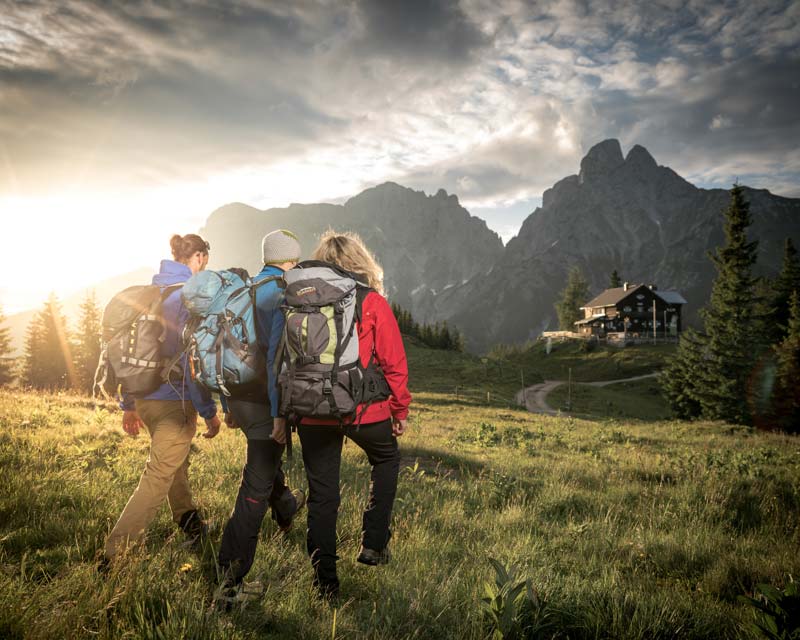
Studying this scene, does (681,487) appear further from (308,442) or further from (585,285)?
(585,285)

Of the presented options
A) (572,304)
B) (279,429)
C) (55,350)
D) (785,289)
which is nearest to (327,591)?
(279,429)

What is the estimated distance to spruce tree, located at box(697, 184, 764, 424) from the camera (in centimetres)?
2850

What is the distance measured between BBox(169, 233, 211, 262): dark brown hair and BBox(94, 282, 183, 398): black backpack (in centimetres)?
63

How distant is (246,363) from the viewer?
11.1ft

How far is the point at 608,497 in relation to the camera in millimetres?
6250

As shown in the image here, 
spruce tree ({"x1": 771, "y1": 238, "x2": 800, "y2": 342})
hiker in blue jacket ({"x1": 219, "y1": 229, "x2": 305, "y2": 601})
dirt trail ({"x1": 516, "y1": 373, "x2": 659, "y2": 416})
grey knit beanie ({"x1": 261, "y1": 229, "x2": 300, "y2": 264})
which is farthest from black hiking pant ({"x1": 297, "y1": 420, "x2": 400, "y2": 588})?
spruce tree ({"x1": 771, "y1": 238, "x2": 800, "y2": 342})

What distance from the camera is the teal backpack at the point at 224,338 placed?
3.38 metres

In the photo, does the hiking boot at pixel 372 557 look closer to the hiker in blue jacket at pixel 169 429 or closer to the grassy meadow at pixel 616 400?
the hiker in blue jacket at pixel 169 429

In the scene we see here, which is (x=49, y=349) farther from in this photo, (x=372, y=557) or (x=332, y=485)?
(x=372, y=557)

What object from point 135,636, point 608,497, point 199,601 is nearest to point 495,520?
point 608,497

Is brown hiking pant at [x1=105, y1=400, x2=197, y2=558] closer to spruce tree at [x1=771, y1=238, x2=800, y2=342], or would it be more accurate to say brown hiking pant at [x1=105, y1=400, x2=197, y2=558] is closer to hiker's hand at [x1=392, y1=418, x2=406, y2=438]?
hiker's hand at [x1=392, y1=418, x2=406, y2=438]

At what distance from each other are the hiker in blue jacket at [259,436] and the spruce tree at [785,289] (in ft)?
179

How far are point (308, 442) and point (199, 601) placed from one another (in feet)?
4.06

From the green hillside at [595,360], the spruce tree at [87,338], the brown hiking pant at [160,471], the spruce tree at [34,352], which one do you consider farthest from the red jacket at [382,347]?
the spruce tree at [34,352]
